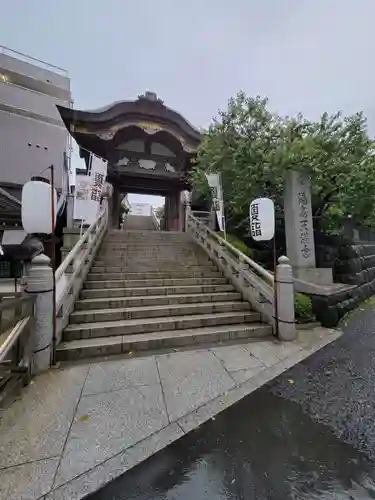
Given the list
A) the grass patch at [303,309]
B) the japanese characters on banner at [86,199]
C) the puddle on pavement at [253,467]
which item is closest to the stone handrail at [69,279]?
the japanese characters on banner at [86,199]

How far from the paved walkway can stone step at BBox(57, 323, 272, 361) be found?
0.31 meters

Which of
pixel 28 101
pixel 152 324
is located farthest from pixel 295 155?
pixel 28 101

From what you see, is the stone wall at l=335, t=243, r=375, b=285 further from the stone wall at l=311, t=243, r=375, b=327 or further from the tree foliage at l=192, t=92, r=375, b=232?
the tree foliage at l=192, t=92, r=375, b=232

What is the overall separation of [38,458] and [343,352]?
189 inches

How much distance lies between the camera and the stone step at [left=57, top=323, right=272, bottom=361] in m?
4.15

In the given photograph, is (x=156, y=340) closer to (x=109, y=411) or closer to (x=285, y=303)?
(x=109, y=411)

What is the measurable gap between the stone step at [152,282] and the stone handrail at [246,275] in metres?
0.53

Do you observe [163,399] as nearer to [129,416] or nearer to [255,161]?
[129,416]

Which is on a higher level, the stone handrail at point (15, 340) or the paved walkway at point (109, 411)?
the stone handrail at point (15, 340)

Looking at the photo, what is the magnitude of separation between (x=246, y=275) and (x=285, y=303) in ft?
4.50

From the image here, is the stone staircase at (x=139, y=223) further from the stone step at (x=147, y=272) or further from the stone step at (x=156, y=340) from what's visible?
the stone step at (x=156, y=340)

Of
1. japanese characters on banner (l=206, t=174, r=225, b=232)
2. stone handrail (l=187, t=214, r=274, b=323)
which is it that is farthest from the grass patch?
japanese characters on banner (l=206, t=174, r=225, b=232)

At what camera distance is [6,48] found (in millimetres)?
17703

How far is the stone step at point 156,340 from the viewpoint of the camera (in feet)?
13.6
